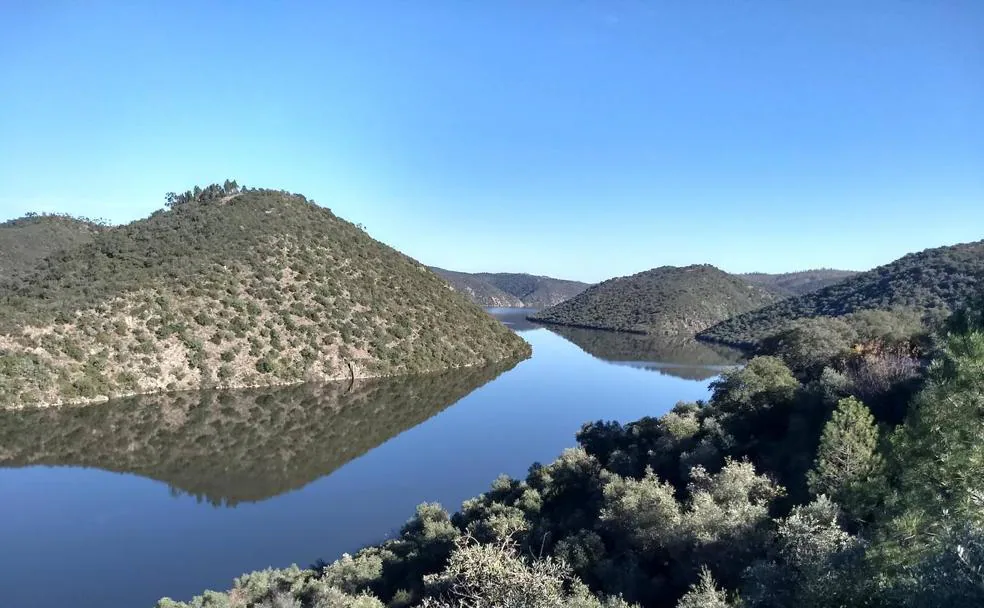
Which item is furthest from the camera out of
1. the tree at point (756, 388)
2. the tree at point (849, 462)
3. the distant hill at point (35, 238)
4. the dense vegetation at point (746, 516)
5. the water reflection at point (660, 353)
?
the distant hill at point (35, 238)

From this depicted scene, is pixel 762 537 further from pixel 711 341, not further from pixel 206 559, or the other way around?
pixel 711 341

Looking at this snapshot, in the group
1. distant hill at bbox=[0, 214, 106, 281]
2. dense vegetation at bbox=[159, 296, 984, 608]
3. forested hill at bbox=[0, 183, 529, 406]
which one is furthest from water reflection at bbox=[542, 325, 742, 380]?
distant hill at bbox=[0, 214, 106, 281]

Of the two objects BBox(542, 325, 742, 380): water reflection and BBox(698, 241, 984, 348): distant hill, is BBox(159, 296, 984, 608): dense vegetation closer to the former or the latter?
BBox(698, 241, 984, 348): distant hill

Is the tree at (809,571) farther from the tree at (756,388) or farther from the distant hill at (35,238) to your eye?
the distant hill at (35,238)

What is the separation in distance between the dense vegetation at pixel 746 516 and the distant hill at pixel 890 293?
4097 centimetres

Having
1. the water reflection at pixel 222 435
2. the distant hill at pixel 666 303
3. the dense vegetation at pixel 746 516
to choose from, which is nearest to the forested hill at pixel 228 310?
the water reflection at pixel 222 435

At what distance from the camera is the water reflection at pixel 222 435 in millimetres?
28359

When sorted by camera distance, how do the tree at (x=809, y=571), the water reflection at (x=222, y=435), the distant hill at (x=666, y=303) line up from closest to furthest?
1. the tree at (x=809, y=571)
2. the water reflection at (x=222, y=435)
3. the distant hill at (x=666, y=303)

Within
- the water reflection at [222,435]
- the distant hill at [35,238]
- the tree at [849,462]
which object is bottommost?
the water reflection at [222,435]

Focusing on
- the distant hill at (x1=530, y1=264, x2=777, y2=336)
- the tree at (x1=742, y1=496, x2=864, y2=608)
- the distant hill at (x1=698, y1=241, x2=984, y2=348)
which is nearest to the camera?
the tree at (x1=742, y1=496, x2=864, y2=608)

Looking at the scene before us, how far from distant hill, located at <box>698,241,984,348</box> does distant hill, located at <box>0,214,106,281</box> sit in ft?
309

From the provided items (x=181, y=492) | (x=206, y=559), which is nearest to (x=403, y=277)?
(x=181, y=492)

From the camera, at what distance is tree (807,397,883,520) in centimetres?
1281

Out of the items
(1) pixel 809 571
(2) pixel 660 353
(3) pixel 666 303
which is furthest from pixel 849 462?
(3) pixel 666 303
